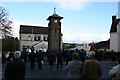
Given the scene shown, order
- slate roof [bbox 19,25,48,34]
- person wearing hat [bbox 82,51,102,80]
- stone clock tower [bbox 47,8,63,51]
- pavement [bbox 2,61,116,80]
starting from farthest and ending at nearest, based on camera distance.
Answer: slate roof [bbox 19,25,48,34] < stone clock tower [bbox 47,8,63,51] < pavement [bbox 2,61,116,80] < person wearing hat [bbox 82,51,102,80]

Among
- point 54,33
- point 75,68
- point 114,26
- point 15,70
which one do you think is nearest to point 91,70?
point 75,68

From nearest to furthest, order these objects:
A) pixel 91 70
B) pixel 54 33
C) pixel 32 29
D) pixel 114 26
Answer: pixel 91 70
pixel 54 33
pixel 114 26
pixel 32 29

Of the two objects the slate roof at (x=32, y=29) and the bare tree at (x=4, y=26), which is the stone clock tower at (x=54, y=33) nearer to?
the bare tree at (x=4, y=26)

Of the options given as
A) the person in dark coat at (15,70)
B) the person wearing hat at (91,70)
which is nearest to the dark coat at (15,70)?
the person in dark coat at (15,70)

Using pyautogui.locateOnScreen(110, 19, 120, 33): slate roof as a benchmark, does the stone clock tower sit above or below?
below

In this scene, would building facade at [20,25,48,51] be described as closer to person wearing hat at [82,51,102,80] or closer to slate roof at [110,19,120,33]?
slate roof at [110,19,120,33]

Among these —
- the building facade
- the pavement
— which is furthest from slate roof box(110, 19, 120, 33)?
the pavement

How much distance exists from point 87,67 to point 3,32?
38175 mm

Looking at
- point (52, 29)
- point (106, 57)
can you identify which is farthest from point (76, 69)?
point (106, 57)

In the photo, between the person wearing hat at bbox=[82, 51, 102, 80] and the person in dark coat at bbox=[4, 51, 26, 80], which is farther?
the person in dark coat at bbox=[4, 51, 26, 80]

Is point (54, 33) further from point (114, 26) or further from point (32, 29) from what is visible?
point (32, 29)

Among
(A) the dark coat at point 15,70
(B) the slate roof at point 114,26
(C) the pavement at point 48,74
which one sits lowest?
(C) the pavement at point 48,74

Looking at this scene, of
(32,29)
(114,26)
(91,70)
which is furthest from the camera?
(32,29)

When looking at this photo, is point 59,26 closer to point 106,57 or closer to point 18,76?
point 106,57
